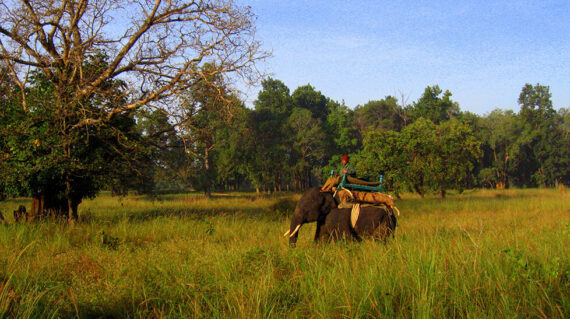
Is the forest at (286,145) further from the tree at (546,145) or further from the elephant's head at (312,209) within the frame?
the elephant's head at (312,209)

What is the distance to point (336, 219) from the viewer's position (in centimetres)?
671

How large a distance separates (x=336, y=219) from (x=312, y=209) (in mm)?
520

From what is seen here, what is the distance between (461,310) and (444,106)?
55.5 meters

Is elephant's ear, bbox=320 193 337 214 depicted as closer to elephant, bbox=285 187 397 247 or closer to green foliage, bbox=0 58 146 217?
elephant, bbox=285 187 397 247

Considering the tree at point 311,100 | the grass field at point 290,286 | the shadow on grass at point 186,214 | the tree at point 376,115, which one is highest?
the tree at point 311,100

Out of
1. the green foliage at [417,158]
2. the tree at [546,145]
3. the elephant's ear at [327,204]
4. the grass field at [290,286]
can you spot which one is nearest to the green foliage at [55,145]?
the grass field at [290,286]

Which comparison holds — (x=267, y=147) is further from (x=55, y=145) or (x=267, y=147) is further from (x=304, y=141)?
(x=55, y=145)

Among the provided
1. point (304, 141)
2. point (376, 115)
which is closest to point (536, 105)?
point (376, 115)

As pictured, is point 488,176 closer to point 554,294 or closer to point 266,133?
point 266,133

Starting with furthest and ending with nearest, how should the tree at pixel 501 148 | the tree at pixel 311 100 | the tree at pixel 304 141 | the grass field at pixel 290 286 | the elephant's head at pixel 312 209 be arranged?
the tree at pixel 311 100
the tree at pixel 501 148
the tree at pixel 304 141
the elephant's head at pixel 312 209
the grass field at pixel 290 286

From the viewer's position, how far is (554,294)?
11.2ft

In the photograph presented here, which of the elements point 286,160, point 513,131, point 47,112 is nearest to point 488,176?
point 513,131

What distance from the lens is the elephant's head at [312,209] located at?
6988mm

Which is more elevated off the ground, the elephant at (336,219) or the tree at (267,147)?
the tree at (267,147)
